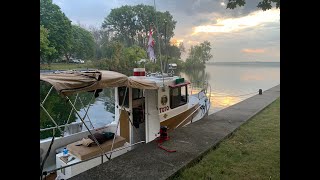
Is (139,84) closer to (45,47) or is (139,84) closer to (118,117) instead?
(118,117)

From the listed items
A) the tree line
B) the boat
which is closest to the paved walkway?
the boat

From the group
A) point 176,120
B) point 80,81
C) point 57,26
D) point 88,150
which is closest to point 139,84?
point 80,81

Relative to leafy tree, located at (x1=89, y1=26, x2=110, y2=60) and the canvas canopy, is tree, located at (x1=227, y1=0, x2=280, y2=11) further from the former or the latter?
leafy tree, located at (x1=89, y1=26, x2=110, y2=60)

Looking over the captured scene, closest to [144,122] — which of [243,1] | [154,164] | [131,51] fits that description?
[154,164]

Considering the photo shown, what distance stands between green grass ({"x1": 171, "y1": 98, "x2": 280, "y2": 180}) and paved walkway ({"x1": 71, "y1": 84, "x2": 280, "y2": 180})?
0.78ft

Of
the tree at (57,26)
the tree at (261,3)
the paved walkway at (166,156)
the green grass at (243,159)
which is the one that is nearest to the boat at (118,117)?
the paved walkway at (166,156)

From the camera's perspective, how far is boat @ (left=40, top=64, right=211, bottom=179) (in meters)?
4.88
